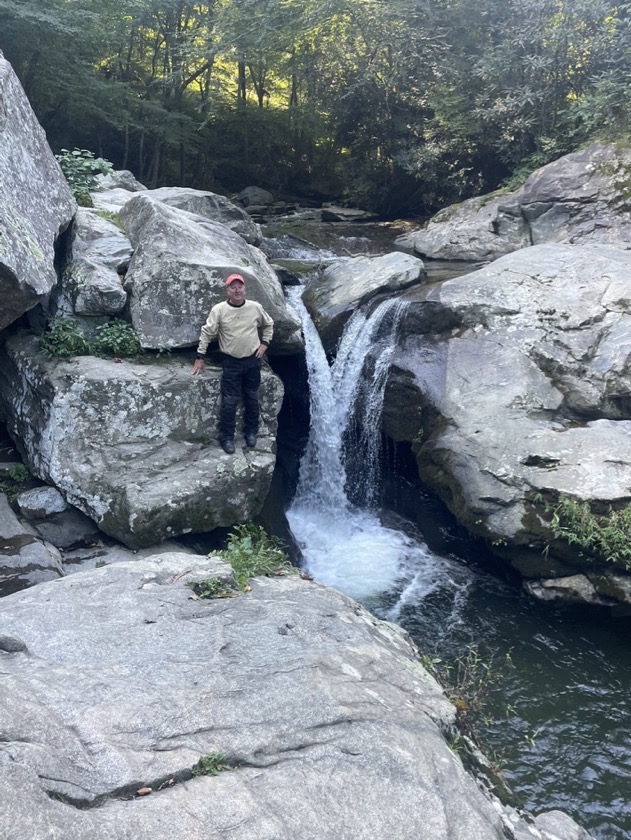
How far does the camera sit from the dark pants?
7.47 metres

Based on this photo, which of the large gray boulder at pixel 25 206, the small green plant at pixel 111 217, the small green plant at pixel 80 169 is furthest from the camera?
the small green plant at pixel 80 169

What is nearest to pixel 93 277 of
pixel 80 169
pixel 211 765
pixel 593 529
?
pixel 80 169

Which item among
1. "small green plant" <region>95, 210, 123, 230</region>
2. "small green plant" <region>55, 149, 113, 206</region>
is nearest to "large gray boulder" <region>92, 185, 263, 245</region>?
"small green plant" <region>55, 149, 113, 206</region>

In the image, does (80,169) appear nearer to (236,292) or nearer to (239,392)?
(236,292)

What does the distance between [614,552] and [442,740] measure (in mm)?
4162

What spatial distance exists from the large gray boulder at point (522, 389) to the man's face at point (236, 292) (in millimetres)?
3015

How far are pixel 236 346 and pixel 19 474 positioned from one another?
104 inches

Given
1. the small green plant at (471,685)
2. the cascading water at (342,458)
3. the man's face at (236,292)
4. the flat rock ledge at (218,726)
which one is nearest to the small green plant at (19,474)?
the flat rock ledge at (218,726)

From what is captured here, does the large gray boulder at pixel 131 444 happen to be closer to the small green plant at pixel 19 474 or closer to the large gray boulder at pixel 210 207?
the small green plant at pixel 19 474

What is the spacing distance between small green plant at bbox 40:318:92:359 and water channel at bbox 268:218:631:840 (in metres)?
3.58

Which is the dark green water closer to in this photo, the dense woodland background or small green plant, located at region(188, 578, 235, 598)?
small green plant, located at region(188, 578, 235, 598)

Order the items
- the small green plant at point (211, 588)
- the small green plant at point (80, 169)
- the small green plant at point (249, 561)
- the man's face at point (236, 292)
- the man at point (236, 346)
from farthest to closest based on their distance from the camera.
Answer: the small green plant at point (80, 169)
the man at point (236, 346)
the man's face at point (236, 292)
the small green plant at point (249, 561)
the small green plant at point (211, 588)

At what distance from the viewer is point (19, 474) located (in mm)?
7359

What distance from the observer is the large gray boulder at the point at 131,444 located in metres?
7.00
